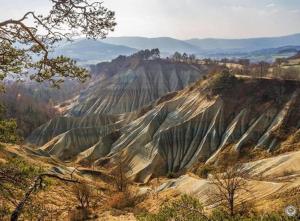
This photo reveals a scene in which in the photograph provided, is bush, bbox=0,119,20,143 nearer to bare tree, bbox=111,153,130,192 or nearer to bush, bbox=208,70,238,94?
bare tree, bbox=111,153,130,192

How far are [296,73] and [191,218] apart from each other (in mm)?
115192

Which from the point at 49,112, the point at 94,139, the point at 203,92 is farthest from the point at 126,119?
the point at 49,112

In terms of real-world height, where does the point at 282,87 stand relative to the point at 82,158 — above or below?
above

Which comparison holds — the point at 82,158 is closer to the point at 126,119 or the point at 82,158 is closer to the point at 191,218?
the point at 126,119

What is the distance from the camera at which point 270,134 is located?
2778 inches

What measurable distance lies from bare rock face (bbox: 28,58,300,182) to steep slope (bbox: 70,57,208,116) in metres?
59.1

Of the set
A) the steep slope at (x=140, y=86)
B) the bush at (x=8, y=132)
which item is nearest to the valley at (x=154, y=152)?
the bush at (x=8, y=132)

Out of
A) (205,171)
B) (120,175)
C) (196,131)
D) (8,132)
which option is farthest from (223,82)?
(8,132)

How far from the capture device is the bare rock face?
74.4 metres

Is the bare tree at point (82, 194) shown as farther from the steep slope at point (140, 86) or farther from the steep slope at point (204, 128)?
the steep slope at point (140, 86)

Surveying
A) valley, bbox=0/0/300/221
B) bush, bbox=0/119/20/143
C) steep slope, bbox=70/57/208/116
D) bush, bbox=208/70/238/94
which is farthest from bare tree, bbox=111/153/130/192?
steep slope, bbox=70/57/208/116

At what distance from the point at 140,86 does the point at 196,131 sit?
8968cm

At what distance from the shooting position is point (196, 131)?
3317 inches

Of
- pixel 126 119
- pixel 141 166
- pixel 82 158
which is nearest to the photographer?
pixel 141 166
